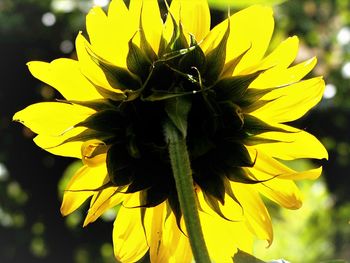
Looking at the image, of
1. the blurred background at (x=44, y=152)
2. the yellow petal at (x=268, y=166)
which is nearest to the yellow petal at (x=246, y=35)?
the yellow petal at (x=268, y=166)

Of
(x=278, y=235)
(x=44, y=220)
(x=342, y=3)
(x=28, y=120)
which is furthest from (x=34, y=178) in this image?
(x=28, y=120)

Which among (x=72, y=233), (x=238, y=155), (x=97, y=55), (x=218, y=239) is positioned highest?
(x=97, y=55)

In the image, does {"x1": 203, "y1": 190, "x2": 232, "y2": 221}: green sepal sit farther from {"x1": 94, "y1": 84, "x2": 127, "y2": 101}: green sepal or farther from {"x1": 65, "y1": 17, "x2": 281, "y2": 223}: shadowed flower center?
{"x1": 94, "y1": 84, "x2": 127, "y2": 101}: green sepal

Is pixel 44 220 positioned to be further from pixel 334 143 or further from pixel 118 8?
pixel 118 8

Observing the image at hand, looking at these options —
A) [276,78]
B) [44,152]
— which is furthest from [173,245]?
[44,152]

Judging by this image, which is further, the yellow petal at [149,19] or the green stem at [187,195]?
the yellow petal at [149,19]

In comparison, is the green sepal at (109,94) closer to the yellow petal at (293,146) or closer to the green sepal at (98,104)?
the green sepal at (98,104)
